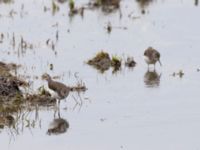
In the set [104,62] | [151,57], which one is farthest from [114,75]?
[151,57]

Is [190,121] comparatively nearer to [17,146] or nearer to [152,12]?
[17,146]

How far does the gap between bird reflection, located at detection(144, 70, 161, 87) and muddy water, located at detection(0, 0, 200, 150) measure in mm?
21

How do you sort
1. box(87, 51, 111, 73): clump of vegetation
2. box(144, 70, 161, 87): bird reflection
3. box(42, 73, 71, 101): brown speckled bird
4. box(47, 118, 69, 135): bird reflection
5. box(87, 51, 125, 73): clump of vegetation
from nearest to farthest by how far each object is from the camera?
box(47, 118, 69, 135): bird reflection, box(42, 73, 71, 101): brown speckled bird, box(144, 70, 161, 87): bird reflection, box(87, 51, 125, 73): clump of vegetation, box(87, 51, 111, 73): clump of vegetation

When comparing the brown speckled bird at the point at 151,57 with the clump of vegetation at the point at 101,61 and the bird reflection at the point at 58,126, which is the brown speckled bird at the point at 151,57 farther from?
the bird reflection at the point at 58,126

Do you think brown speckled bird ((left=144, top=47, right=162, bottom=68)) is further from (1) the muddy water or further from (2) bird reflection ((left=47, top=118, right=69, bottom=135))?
(2) bird reflection ((left=47, top=118, right=69, bottom=135))

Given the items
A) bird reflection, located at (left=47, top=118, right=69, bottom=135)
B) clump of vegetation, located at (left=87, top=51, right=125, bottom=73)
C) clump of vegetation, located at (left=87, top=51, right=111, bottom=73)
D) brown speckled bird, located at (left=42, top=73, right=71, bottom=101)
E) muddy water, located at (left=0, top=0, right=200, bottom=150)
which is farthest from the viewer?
clump of vegetation, located at (left=87, top=51, right=111, bottom=73)

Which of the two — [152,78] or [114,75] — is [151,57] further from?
[114,75]


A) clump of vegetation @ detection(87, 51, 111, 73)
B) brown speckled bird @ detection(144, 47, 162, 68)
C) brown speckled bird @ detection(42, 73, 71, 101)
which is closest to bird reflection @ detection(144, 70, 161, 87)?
brown speckled bird @ detection(144, 47, 162, 68)

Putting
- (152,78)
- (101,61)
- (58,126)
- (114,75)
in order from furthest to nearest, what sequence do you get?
(101,61)
(114,75)
(152,78)
(58,126)

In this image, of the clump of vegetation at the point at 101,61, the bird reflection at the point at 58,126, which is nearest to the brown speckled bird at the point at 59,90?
the bird reflection at the point at 58,126

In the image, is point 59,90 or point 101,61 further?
point 101,61

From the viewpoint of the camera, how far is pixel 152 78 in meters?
18.3

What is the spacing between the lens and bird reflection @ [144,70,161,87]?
17625mm

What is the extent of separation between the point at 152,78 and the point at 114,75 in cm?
83
